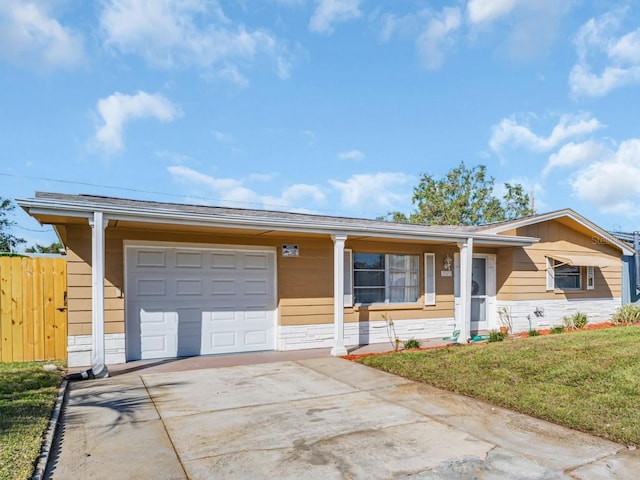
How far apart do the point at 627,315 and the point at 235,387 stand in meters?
11.9

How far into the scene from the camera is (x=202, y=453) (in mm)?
3760

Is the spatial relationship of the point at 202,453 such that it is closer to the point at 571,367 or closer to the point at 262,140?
the point at 571,367

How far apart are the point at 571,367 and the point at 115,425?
5.93 meters

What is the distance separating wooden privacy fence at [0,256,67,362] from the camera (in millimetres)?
7680

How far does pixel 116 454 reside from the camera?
3719 mm

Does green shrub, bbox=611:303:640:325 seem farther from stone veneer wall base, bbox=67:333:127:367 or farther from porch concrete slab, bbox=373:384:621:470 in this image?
stone veneer wall base, bbox=67:333:127:367

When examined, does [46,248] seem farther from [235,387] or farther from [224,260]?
[235,387]

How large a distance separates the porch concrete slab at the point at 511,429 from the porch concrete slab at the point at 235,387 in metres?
1.03

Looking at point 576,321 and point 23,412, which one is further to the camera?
point 576,321

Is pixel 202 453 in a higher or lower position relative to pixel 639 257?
lower

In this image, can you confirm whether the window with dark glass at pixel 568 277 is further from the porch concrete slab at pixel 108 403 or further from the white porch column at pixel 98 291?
the white porch column at pixel 98 291

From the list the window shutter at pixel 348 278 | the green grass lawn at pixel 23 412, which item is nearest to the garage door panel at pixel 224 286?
the window shutter at pixel 348 278

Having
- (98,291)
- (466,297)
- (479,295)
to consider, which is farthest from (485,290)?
(98,291)

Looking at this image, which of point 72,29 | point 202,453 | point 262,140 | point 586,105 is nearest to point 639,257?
point 586,105
